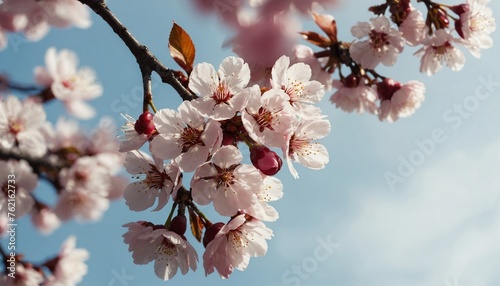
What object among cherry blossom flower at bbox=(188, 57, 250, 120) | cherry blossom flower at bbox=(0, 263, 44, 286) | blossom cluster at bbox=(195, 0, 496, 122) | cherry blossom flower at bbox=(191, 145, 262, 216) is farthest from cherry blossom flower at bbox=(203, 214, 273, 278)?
cherry blossom flower at bbox=(0, 263, 44, 286)

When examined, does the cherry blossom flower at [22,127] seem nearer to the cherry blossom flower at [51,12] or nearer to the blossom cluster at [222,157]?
the cherry blossom flower at [51,12]

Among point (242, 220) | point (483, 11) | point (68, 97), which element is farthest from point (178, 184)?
point (483, 11)

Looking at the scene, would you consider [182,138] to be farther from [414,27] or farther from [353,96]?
[414,27]

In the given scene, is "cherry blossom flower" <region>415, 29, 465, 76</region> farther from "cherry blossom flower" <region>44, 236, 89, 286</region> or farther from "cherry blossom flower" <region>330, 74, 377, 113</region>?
"cherry blossom flower" <region>44, 236, 89, 286</region>

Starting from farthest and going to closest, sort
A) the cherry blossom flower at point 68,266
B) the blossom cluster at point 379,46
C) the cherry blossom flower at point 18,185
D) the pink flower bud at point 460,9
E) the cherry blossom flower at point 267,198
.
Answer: the cherry blossom flower at point 68,266
the pink flower bud at point 460,9
the blossom cluster at point 379,46
the cherry blossom flower at point 18,185
the cherry blossom flower at point 267,198

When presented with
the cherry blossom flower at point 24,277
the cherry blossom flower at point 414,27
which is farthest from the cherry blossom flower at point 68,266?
the cherry blossom flower at point 414,27

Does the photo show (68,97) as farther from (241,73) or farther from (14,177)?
(241,73)

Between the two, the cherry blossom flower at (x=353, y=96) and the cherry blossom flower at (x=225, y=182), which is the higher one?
the cherry blossom flower at (x=353, y=96)
